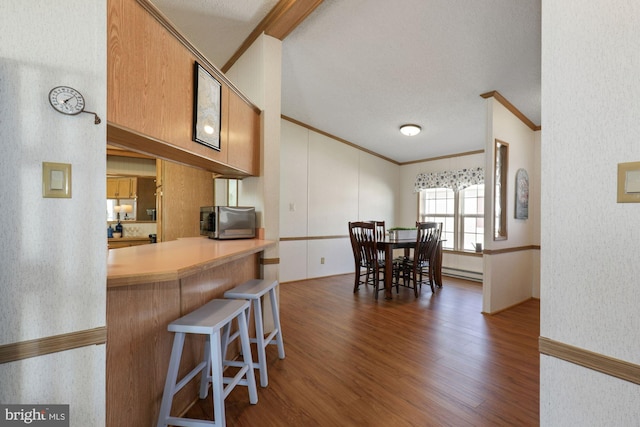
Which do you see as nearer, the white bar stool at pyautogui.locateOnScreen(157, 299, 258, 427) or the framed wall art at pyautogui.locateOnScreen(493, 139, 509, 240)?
the white bar stool at pyautogui.locateOnScreen(157, 299, 258, 427)

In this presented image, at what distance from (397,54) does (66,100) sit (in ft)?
9.11

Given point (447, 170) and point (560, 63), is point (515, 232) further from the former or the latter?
point (560, 63)

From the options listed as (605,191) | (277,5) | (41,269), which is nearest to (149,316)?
(41,269)

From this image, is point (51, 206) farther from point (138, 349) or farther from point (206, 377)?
point (206, 377)

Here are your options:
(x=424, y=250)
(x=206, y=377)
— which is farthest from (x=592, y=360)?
(x=424, y=250)

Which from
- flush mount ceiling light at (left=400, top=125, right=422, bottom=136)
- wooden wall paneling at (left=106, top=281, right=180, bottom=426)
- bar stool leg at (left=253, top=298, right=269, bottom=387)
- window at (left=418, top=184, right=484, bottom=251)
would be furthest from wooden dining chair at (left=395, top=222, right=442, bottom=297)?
wooden wall paneling at (left=106, top=281, right=180, bottom=426)

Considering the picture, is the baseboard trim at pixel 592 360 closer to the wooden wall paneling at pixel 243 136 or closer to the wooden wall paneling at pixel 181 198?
the wooden wall paneling at pixel 243 136

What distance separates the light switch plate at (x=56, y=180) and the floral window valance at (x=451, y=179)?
5.31 metres

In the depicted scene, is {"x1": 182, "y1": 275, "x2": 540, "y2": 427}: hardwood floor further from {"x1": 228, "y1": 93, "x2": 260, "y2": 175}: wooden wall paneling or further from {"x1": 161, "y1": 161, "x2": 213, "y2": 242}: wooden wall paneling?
{"x1": 228, "y1": 93, "x2": 260, "y2": 175}: wooden wall paneling

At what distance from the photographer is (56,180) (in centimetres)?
84

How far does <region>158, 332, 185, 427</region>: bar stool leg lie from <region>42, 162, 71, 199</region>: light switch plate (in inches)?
32.5

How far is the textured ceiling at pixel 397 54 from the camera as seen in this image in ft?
7.53

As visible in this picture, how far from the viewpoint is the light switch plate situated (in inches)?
32.6

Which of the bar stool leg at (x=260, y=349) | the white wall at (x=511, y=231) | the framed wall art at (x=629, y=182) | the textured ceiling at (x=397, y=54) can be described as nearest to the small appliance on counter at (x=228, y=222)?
the bar stool leg at (x=260, y=349)
